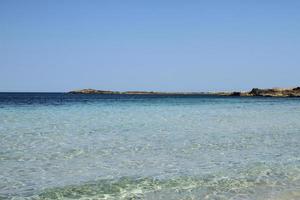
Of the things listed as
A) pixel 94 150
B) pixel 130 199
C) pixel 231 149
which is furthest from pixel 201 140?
pixel 130 199

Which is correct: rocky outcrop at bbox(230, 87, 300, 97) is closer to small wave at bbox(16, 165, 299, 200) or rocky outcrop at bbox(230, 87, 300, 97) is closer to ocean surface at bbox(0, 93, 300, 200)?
ocean surface at bbox(0, 93, 300, 200)

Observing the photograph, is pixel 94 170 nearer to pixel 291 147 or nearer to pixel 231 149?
pixel 231 149

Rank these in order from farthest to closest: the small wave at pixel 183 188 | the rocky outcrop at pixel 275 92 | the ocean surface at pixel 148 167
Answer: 1. the rocky outcrop at pixel 275 92
2. the ocean surface at pixel 148 167
3. the small wave at pixel 183 188

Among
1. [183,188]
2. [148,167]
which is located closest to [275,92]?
[148,167]

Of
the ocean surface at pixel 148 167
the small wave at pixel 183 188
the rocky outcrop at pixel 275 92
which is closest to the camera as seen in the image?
the small wave at pixel 183 188

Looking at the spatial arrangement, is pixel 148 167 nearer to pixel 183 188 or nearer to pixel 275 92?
pixel 183 188

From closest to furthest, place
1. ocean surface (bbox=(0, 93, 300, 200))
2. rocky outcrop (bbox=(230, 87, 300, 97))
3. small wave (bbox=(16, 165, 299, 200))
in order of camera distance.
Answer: small wave (bbox=(16, 165, 299, 200)) → ocean surface (bbox=(0, 93, 300, 200)) → rocky outcrop (bbox=(230, 87, 300, 97))

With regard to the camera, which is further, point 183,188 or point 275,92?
point 275,92

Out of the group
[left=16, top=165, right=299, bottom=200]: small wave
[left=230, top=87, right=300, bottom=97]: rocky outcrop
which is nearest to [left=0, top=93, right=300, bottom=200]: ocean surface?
[left=16, top=165, right=299, bottom=200]: small wave

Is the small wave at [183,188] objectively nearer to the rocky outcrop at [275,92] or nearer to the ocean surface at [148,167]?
the ocean surface at [148,167]

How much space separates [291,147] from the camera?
19.3 m

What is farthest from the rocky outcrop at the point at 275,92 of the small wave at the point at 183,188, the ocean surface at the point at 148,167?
the small wave at the point at 183,188

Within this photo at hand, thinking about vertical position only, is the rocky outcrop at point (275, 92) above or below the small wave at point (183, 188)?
above

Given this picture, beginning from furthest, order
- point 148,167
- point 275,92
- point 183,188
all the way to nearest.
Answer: point 275,92
point 148,167
point 183,188
